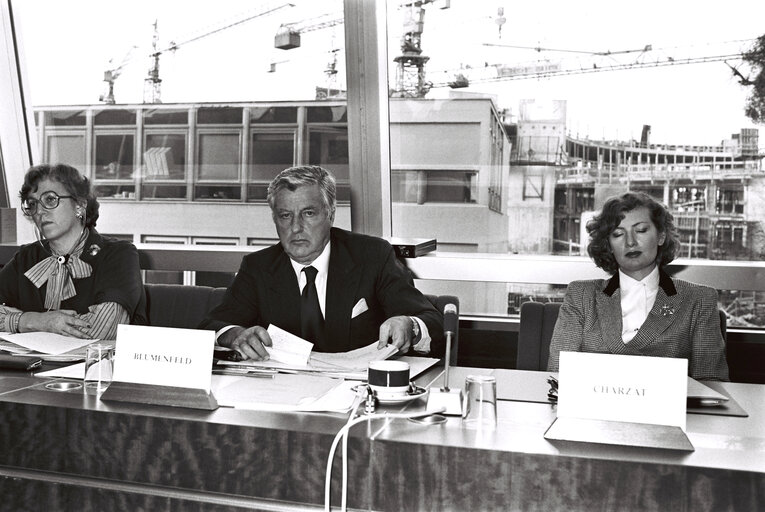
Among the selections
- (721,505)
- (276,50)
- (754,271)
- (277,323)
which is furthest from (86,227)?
(754,271)

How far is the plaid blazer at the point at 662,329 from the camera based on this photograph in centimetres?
251

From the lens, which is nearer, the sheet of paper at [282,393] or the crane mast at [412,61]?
the sheet of paper at [282,393]

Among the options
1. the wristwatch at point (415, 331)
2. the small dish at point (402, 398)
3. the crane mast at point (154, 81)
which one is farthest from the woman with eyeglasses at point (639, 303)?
the crane mast at point (154, 81)

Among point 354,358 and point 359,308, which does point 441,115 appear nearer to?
point 359,308

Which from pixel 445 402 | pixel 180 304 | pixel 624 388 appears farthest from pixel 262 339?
pixel 624 388

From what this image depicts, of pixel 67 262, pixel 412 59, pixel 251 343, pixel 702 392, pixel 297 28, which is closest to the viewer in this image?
pixel 702 392

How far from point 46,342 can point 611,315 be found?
1.74m

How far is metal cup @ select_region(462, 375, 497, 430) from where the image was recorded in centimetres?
156

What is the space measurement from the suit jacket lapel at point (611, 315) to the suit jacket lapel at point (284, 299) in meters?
0.99

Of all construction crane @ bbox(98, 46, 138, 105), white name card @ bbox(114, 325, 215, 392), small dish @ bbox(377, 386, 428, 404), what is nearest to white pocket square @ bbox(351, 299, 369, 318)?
small dish @ bbox(377, 386, 428, 404)

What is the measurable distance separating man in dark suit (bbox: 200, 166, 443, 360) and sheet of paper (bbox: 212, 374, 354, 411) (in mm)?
714

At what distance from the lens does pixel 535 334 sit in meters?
2.75

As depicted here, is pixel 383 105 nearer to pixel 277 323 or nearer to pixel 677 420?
pixel 277 323

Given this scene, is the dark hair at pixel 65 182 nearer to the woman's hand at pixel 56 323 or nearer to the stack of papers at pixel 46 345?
the woman's hand at pixel 56 323
